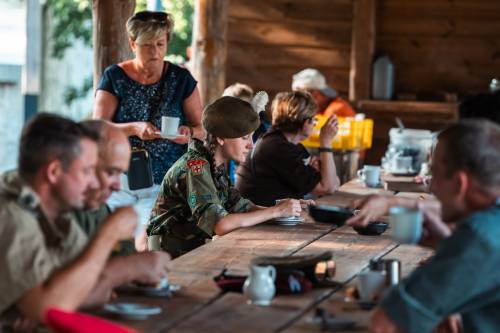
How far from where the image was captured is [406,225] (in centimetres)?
319

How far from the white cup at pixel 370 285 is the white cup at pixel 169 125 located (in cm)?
231

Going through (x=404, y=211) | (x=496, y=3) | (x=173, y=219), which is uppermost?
(x=496, y=3)

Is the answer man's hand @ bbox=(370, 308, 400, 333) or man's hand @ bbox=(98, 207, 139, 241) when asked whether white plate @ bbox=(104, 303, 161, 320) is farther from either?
man's hand @ bbox=(370, 308, 400, 333)

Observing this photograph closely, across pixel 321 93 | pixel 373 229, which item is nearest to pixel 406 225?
pixel 373 229

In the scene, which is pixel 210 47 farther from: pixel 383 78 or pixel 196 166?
pixel 196 166

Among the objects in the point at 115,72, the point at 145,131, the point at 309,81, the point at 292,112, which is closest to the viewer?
the point at 145,131

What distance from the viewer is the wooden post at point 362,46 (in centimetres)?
1070

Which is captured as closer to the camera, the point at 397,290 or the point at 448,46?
the point at 397,290

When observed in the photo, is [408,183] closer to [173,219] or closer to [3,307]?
[173,219]

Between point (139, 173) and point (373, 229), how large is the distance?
1226 millimetres

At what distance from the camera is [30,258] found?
9.47 feet

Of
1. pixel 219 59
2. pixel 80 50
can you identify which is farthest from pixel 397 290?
pixel 80 50

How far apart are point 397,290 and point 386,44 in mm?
8177

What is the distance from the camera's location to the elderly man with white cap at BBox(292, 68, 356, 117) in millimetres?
9586
